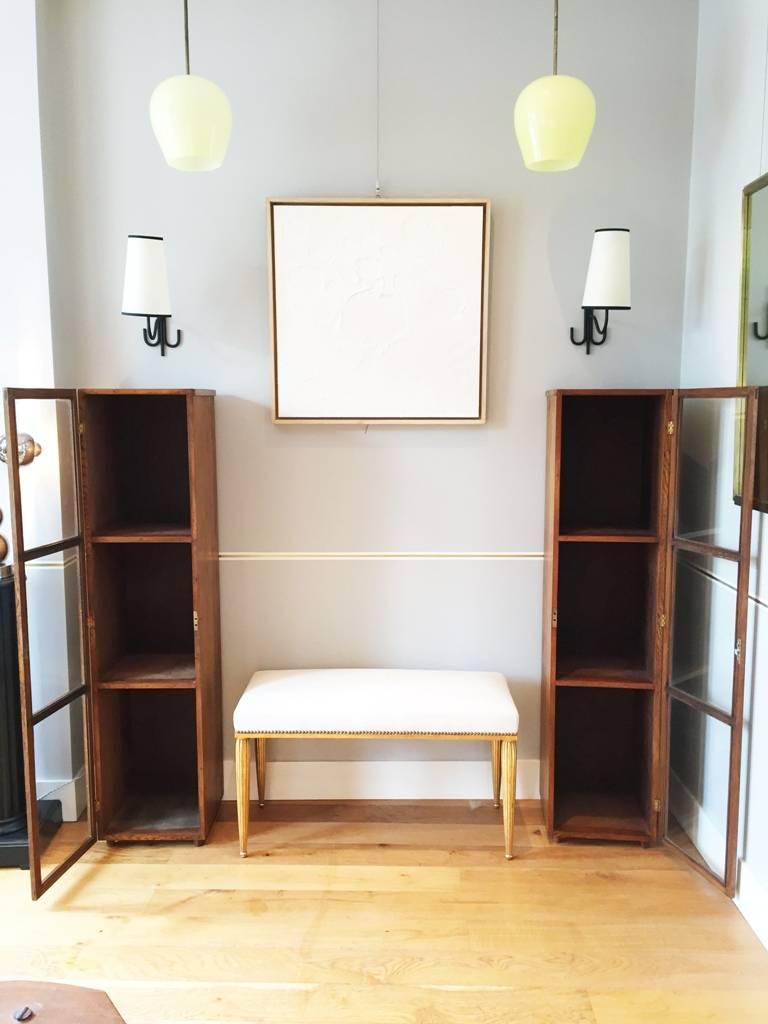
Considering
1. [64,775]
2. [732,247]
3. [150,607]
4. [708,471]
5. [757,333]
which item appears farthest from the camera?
[150,607]

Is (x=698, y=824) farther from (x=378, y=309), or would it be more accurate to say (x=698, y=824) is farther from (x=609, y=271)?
(x=378, y=309)

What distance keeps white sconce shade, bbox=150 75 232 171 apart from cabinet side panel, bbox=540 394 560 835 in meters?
1.20

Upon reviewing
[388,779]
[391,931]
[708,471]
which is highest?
[708,471]

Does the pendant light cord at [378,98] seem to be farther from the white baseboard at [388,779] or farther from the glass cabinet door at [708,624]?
the white baseboard at [388,779]

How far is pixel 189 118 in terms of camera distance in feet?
6.84

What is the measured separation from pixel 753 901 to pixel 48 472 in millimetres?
2380

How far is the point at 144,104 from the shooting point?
8.63 ft

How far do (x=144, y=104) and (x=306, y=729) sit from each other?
204 centimetres

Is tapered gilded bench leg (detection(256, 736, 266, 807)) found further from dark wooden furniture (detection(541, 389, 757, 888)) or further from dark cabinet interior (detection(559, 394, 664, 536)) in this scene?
dark cabinet interior (detection(559, 394, 664, 536))

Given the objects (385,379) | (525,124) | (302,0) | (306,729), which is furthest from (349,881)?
(302,0)

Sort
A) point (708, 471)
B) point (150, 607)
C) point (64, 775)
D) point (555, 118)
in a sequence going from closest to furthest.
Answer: point (555, 118) < point (708, 471) < point (64, 775) < point (150, 607)

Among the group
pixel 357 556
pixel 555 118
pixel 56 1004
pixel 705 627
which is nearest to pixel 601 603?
pixel 705 627

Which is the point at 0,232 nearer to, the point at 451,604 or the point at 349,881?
the point at 451,604

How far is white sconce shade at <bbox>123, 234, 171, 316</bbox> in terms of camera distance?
2471 mm
